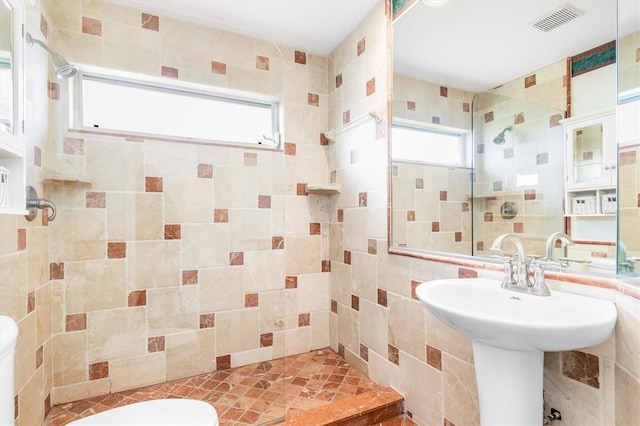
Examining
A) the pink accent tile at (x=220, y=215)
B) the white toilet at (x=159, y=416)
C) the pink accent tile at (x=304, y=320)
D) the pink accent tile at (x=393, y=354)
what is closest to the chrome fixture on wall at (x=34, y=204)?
the pink accent tile at (x=220, y=215)

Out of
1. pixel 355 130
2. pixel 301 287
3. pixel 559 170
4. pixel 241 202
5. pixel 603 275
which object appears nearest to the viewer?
pixel 603 275

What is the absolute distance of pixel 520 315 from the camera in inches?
39.4

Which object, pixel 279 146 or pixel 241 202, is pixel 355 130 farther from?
pixel 241 202

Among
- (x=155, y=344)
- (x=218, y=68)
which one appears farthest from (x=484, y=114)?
(x=155, y=344)

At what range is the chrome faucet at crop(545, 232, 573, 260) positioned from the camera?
1044 mm

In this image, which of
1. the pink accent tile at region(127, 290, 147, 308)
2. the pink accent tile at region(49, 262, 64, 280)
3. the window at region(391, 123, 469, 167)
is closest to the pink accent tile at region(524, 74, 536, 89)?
the window at region(391, 123, 469, 167)

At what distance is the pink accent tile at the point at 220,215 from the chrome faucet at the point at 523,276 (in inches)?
57.8

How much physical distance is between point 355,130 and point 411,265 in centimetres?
102

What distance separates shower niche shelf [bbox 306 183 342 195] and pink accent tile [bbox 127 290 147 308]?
1240 millimetres

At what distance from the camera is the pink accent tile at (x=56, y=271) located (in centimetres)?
159

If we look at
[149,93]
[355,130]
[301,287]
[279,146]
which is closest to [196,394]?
[301,287]

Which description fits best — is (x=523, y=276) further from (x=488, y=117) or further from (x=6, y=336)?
(x=6, y=336)

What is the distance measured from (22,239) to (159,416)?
0.95 meters

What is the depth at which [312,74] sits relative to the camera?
242 centimetres
